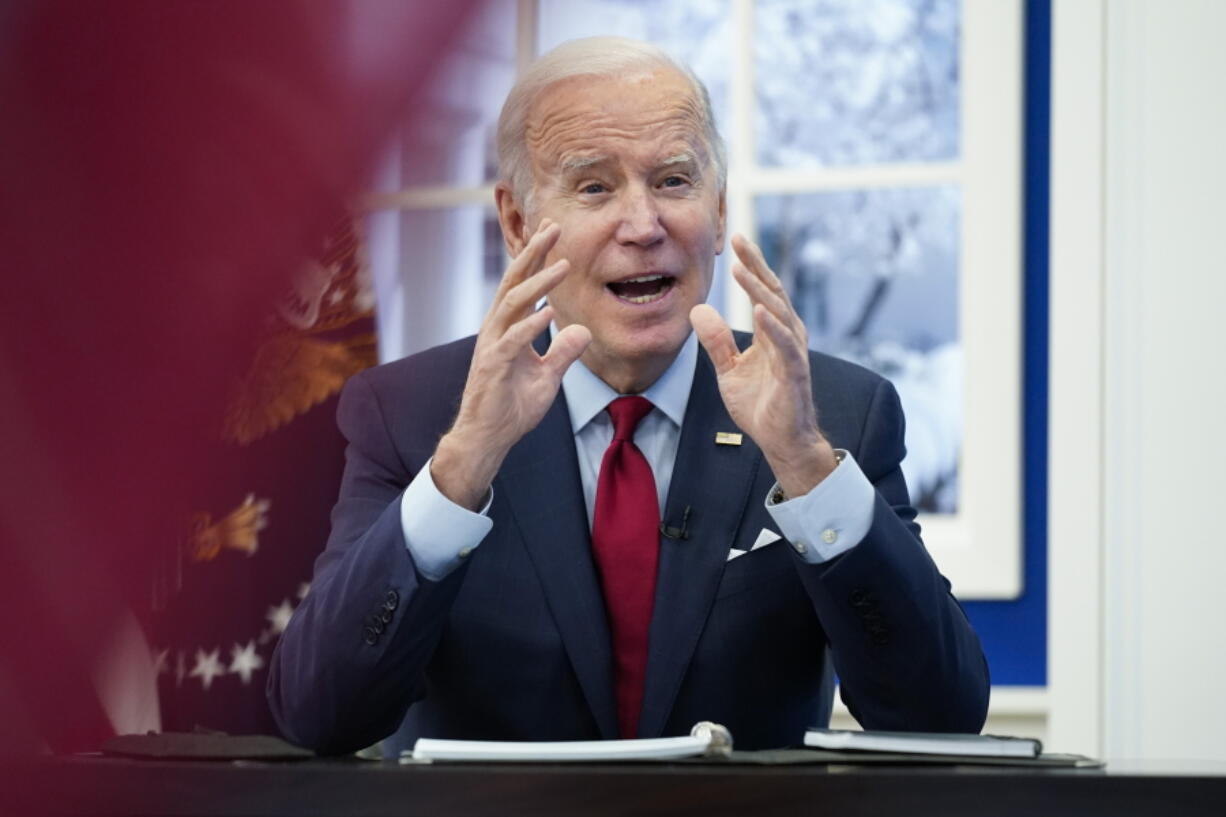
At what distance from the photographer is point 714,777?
0.72m

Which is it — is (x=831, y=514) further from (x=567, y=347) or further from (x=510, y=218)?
(x=510, y=218)

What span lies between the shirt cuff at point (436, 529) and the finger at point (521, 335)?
0.49ft

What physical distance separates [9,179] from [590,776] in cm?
44

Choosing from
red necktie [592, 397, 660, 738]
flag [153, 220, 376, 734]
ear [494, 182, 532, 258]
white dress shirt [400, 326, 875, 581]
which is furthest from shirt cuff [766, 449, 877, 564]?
flag [153, 220, 376, 734]

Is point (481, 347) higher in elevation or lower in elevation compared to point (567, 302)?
lower

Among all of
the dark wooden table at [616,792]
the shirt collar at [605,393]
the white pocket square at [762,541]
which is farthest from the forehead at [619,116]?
the dark wooden table at [616,792]

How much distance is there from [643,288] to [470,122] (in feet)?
4.34

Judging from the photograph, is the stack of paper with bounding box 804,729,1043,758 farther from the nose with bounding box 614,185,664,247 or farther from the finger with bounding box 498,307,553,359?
the nose with bounding box 614,185,664,247

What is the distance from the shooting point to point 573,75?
160 cm

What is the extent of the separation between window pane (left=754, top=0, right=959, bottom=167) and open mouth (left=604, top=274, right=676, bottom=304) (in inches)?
54.8

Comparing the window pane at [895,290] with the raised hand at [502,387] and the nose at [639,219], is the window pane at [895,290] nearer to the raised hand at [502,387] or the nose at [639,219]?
the nose at [639,219]

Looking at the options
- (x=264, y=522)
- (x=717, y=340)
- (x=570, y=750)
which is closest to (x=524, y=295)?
(x=717, y=340)

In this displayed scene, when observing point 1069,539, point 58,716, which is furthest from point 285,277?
point 1069,539

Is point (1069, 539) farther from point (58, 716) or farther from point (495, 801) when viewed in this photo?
point (58, 716)
